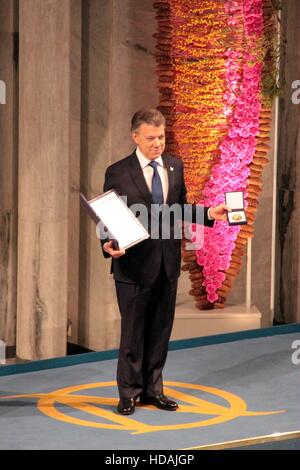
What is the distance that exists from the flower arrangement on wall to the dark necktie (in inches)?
71.7

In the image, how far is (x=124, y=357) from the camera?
5797 mm

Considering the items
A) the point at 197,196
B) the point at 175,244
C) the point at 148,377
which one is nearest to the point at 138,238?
the point at 175,244

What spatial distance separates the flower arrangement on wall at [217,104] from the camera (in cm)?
756

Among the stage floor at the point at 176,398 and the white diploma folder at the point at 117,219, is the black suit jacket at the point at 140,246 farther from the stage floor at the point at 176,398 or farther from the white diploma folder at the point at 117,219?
the stage floor at the point at 176,398

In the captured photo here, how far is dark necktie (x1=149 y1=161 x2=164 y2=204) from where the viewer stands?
5.79 metres

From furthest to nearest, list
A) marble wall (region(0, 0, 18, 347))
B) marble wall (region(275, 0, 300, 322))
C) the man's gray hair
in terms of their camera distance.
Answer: marble wall (region(275, 0, 300, 322)), marble wall (region(0, 0, 18, 347)), the man's gray hair

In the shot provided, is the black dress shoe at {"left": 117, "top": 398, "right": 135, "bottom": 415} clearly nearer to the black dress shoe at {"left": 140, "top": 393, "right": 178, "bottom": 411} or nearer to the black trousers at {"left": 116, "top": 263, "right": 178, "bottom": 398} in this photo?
the black trousers at {"left": 116, "top": 263, "right": 178, "bottom": 398}

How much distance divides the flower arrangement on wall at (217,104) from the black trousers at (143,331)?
77.6 inches

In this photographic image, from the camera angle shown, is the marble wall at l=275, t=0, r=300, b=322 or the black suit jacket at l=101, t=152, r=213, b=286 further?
the marble wall at l=275, t=0, r=300, b=322

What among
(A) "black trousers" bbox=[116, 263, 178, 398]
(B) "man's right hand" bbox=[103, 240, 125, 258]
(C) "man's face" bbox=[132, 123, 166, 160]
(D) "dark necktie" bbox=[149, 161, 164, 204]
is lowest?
(A) "black trousers" bbox=[116, 263, 178, 398]

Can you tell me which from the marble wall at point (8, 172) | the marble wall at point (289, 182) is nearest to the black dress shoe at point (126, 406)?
the marble wall at point (8, 172)

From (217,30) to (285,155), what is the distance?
1.20 meters

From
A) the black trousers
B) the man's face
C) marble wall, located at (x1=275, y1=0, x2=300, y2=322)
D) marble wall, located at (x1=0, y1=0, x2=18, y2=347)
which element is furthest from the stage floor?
the man's face
